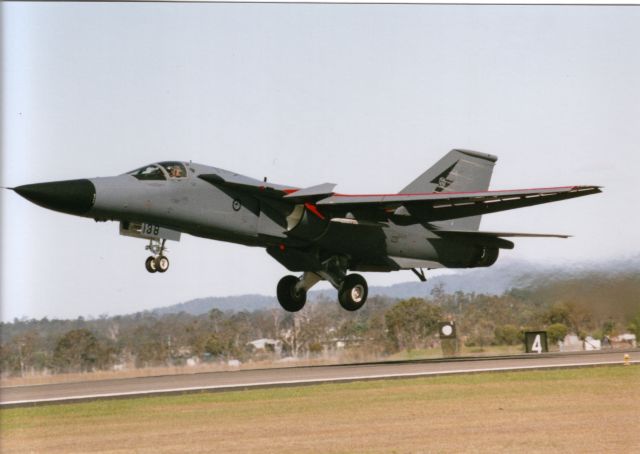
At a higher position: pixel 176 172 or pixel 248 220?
pixel 176 172

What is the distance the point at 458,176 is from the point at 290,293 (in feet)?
18.4

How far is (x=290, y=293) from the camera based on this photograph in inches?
959

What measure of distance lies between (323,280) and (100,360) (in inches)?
512

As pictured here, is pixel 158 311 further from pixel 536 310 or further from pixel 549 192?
pixel 549 192

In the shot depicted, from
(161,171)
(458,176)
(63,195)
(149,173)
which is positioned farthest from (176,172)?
(458,176)

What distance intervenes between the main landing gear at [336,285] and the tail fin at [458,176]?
9.61ft

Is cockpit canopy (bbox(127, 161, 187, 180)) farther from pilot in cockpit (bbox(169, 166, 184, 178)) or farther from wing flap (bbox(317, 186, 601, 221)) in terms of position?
wing flap (bbox(317, 186, 601, 221))

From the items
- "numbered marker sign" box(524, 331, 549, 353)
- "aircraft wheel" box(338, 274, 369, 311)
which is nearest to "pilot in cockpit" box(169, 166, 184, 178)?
"aircraft wheel" box(338, 274, 369, 311)

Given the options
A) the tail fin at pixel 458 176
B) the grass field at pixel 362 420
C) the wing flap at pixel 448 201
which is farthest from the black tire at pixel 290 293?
the grass field at pixel 362 420

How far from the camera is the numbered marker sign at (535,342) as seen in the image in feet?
95.3

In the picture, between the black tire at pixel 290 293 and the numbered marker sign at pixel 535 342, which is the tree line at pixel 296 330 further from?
the black tire at pixel 290 293

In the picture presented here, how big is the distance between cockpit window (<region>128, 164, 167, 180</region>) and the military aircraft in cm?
2

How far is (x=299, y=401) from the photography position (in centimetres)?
1717

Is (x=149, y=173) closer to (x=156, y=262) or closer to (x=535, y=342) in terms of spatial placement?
(x=156, y=262)
